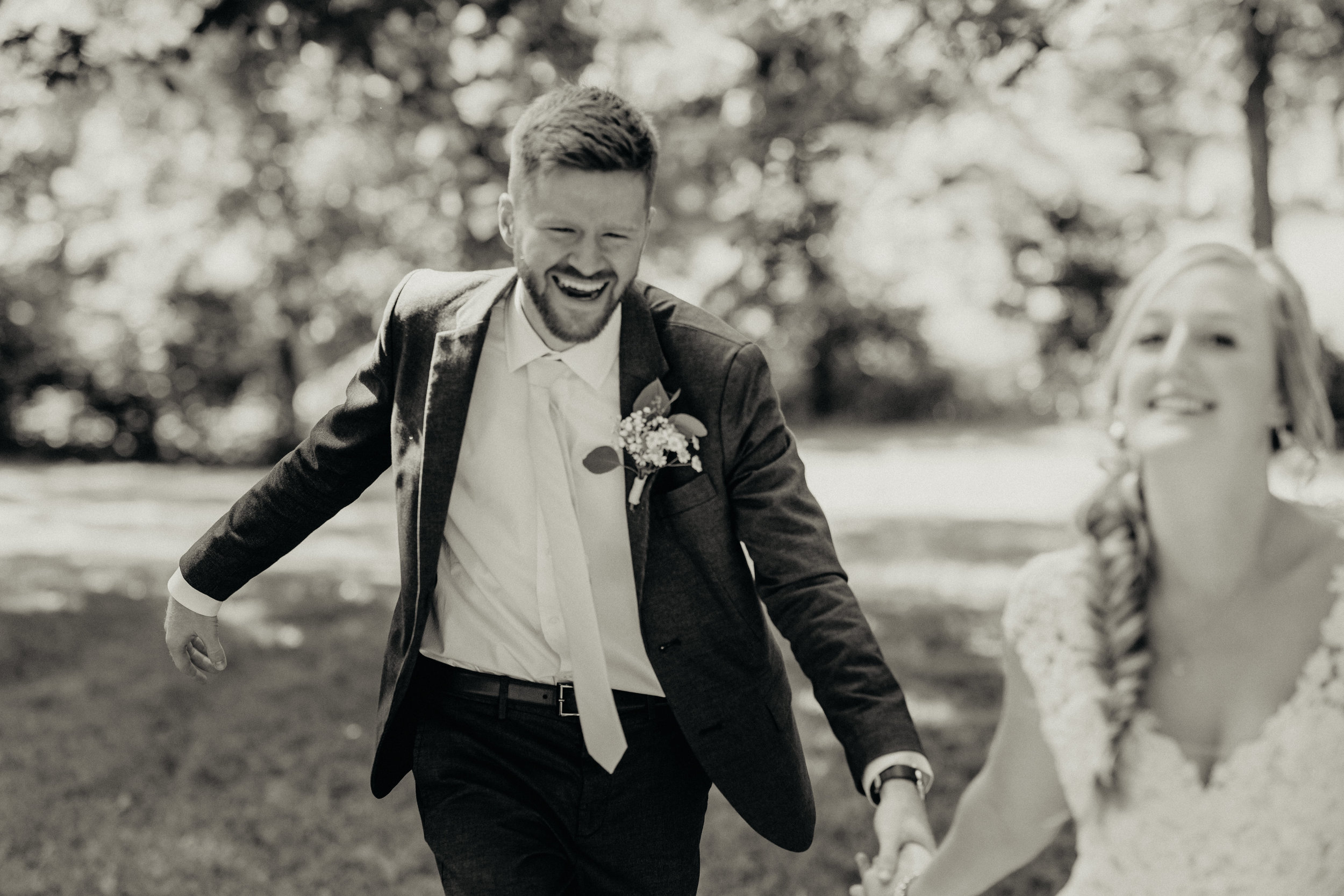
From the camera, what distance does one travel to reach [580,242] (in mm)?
2945

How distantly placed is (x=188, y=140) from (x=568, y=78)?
22.2 ft

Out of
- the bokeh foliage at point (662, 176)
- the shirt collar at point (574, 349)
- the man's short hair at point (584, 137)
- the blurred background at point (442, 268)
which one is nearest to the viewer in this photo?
the man's short hair at point (584, 137)

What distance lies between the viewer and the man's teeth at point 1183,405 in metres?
1.98

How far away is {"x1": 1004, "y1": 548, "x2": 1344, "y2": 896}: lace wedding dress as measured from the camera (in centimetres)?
195

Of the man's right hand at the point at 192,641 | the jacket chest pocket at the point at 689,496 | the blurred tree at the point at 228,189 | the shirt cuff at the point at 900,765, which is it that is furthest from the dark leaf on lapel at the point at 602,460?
the blurred tree at the point at 228,189

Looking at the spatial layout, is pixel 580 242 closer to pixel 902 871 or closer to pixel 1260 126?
pixel 902 871

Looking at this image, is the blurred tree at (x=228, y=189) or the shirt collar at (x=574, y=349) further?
the blurred tree at (x=228, y=189)

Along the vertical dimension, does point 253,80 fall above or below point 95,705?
above

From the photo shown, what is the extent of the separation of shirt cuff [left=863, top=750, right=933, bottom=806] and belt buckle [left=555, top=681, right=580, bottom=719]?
2.31 feet

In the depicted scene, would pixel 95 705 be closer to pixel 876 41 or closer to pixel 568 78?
pixel 568 78

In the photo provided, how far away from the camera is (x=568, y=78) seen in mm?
7621

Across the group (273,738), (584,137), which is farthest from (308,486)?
(273,738)

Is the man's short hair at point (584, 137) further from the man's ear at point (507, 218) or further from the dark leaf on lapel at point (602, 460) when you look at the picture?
the dark leaf on lapel at point (602, 460)

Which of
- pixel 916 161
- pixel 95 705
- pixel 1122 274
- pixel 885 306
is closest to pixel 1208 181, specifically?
pixel 1122 274
